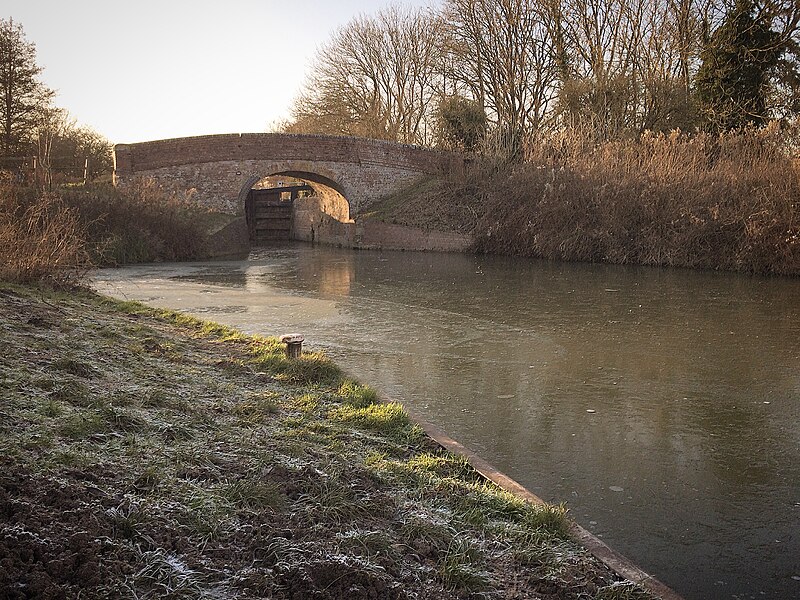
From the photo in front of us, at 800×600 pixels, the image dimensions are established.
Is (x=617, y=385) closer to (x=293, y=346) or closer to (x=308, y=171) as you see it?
(x=293, y=346)

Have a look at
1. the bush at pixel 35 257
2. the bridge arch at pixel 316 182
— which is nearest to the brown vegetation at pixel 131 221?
the bridge arch at pixel 316 182

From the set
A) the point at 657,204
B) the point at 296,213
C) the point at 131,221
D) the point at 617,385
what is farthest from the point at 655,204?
the point at 296,213

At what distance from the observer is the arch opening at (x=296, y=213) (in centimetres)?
3284

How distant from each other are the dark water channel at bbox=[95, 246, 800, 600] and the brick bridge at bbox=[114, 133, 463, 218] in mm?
13580

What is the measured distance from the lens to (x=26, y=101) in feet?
95.7

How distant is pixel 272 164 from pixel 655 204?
632 inches

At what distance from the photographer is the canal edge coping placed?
2.72 m

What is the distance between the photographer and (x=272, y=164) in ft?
93.0

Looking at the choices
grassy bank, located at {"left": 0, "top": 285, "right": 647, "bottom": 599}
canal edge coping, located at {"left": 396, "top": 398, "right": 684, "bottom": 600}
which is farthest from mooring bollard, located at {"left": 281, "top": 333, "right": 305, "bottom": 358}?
canal edge coping, located at {"left": 396, "top": 398, "right": 684, "bottom": 600}

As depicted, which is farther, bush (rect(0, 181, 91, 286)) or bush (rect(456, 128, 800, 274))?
bush (rect(456, 128, 800, 274))

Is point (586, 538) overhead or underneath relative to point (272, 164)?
underneath

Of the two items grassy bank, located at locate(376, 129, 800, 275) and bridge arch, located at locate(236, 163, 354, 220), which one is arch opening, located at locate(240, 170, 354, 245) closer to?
bridge arch, located at locate(236, 163, 354, 220)

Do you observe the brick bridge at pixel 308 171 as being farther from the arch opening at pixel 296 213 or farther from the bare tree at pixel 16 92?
the bare tree at pixel 16 92

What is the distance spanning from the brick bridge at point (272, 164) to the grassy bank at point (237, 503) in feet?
76.2
